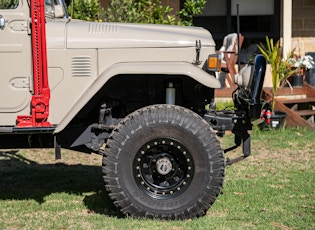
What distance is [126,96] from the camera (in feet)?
21.1

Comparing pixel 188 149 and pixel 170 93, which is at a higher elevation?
pixel 170 93

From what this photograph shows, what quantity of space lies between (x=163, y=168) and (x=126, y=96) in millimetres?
874

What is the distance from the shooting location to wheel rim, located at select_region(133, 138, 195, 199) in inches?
Result: 231

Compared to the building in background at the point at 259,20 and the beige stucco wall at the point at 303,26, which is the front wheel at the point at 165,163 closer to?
the building in background at the point at 259,20

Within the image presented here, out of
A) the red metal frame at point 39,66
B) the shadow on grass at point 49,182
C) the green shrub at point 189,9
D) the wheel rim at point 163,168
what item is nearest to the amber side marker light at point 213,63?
the wheel rim at point 163,168

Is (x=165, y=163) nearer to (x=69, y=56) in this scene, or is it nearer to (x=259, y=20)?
(x=69, y=56)

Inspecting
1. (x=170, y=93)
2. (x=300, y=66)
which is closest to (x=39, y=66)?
(x=170, y=93)

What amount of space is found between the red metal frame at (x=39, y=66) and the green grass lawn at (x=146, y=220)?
925 millimetres

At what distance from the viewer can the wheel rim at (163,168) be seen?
5.88 metres

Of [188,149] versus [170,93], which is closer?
[188,149]

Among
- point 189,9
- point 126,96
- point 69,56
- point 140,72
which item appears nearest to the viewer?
point 140,72

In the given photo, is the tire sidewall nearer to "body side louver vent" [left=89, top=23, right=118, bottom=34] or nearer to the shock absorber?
the shock absorber

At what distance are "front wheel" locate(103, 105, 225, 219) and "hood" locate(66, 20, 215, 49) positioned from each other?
62cm

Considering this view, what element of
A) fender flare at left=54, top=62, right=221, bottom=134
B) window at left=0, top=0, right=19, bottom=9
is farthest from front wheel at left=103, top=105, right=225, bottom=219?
window at left=0, top=0, right=19, bottom=9
